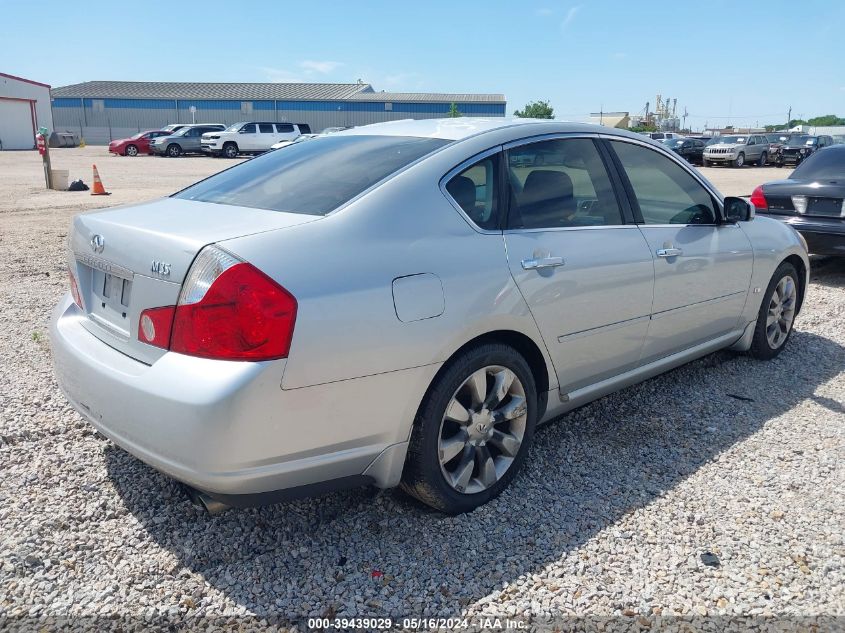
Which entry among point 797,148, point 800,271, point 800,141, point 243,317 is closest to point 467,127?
point 243,317

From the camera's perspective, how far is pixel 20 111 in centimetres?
5544

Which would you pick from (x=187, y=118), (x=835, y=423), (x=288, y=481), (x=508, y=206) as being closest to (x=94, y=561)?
(x=288, y=481)

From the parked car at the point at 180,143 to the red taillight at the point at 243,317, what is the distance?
39953 mm

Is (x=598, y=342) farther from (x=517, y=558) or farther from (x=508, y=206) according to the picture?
(x=517, y=558)

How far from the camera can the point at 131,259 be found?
2635 millimetres

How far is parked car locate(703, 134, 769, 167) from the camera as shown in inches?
1363

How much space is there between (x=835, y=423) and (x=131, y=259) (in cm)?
383

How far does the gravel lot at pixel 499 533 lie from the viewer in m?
2.54

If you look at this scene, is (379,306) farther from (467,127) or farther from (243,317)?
(467,127)

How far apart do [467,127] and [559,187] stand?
1.76ft

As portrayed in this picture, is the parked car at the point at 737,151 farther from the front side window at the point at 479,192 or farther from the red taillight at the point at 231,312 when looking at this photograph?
the red taillight at the point at 231,312

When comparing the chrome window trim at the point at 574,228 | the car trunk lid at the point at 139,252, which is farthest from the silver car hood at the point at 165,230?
the chrome window trim at the point at 574,228

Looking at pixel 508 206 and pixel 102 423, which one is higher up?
pixel 508 206

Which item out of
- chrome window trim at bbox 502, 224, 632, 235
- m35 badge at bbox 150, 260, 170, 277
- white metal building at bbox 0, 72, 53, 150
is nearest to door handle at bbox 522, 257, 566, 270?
chrome window trim at bbox 502, 224, 632, 235
